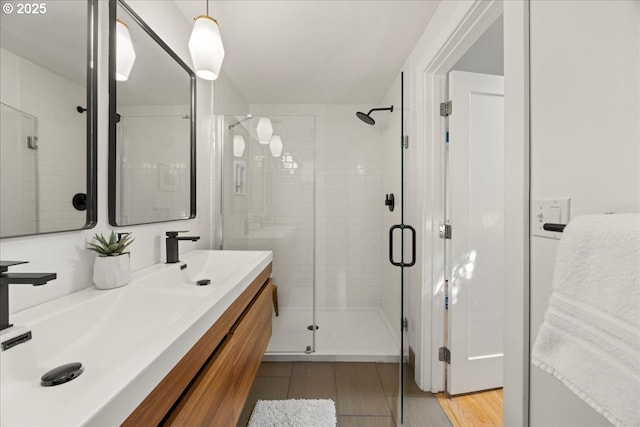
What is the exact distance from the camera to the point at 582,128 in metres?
0.79

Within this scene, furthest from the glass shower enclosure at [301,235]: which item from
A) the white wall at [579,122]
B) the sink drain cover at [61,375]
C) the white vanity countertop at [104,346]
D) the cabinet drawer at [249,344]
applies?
the sink drain cover at [61,375]

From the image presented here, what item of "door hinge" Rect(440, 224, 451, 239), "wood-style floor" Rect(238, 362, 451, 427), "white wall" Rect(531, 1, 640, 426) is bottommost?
"wood-style floor" Rect(238, 362, 451, 427)

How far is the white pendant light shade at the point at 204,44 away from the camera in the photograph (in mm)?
1395

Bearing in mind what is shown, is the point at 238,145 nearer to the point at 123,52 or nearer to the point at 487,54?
the point at 123,52

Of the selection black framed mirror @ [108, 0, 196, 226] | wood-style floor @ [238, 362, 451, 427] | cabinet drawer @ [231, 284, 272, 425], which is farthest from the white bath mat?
black framed mirror @ [108, 0, 196, 226]

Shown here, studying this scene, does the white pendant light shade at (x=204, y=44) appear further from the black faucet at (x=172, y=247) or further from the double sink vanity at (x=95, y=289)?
the black faucet at (x=172, y=247)

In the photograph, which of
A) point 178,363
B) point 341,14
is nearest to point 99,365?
point 178,363

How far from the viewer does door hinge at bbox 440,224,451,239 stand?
1877 mm

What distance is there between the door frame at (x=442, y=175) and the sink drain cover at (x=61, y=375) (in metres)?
1.27

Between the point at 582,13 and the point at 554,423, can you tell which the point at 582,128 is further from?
the point at 554,423

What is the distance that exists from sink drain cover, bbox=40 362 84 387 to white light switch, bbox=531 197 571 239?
1.27 m

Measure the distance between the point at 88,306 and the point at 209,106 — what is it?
1767 mm

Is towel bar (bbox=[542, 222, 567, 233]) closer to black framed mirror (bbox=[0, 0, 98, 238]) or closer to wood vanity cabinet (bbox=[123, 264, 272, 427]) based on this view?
wood vanity cabinet (bbox=[123, 264, 272, 427])

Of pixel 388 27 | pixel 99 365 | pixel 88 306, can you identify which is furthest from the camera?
pixel 388 27
